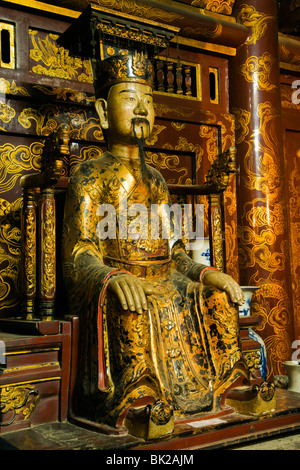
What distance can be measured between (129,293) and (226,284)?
21.5 inches

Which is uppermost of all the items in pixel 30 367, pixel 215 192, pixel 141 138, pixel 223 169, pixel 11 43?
pixel 11 43

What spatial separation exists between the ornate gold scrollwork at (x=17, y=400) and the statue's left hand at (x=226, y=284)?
97 cm

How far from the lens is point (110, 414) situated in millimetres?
2266

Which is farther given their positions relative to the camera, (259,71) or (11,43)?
(259,71)

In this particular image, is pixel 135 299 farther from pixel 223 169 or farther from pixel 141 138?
pixel 223 169

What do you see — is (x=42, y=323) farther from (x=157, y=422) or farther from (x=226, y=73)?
(x=226, y=73)

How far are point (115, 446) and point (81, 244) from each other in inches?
39.9

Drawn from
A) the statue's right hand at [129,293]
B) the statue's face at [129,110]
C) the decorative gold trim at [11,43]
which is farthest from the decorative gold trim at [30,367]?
the decorative gold trim at [11,43]

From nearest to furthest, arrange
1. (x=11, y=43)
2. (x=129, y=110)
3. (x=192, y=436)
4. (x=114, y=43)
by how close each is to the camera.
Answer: (x=192, y=436) → (x=129, y=110) → (x=114, y=43) → (x=11, y=43)

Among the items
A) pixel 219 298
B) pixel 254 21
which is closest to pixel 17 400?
pixel 219 298

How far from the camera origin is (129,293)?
2.33 meters
